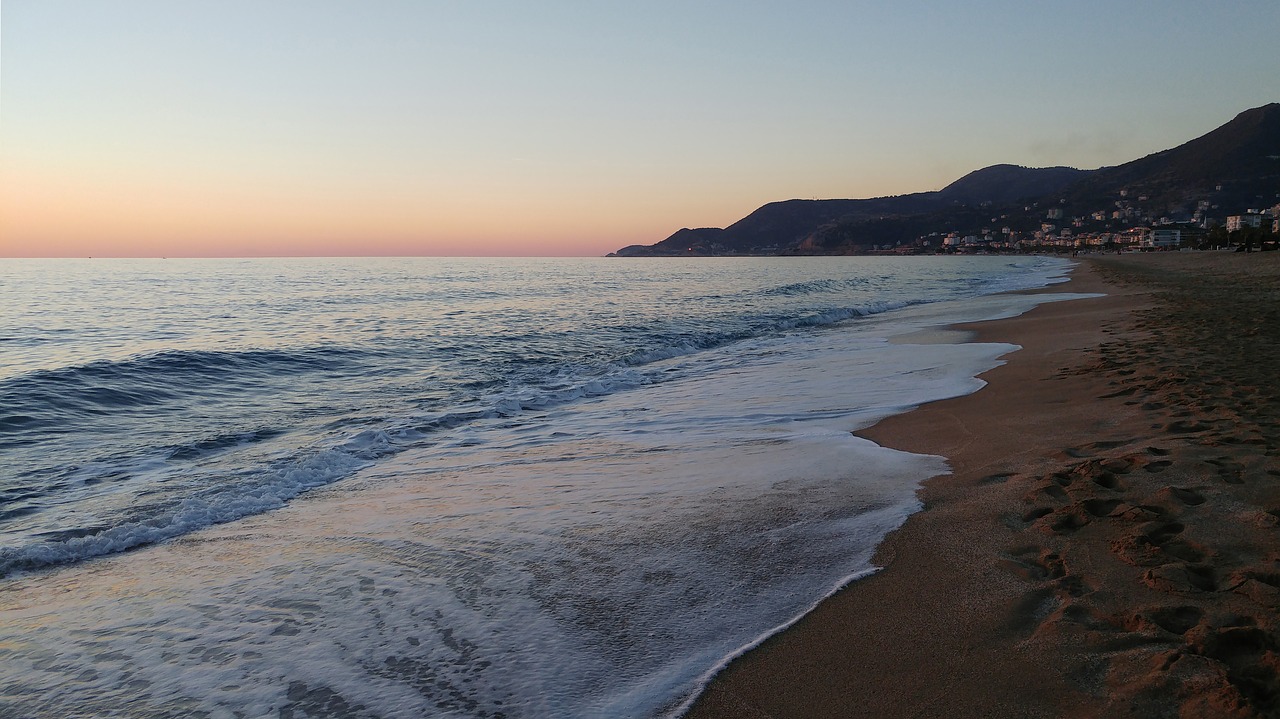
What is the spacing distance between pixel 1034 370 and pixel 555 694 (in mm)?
9494

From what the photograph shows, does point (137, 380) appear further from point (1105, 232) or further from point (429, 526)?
point (1105, 232)

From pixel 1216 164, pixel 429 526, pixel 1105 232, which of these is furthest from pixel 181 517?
pixel 1216 164

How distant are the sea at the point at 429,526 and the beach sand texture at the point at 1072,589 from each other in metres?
0.31

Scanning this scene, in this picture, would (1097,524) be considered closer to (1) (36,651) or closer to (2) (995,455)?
(2) (995,455)

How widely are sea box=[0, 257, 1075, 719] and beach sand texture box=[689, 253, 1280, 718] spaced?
12.1 inches

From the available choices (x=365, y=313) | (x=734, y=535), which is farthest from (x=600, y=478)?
(x=365, y=313)

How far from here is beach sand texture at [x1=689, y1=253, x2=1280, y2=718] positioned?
2.64 meters

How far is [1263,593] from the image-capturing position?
2992mm

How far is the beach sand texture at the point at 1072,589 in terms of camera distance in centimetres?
264

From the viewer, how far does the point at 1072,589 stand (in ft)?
11.1

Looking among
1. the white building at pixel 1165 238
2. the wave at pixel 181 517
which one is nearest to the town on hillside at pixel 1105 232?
the white building at pixel 1165 238

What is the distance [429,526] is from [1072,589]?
14.0ft

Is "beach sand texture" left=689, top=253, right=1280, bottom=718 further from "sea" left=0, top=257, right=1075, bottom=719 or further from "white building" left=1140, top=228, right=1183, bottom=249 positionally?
"white building" left=1140, top=228, right=1183, bottom=249

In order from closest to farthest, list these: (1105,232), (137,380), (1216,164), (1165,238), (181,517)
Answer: (181,517) → (137,380) → (1165,238) → (1105,232) → (1216,164)
